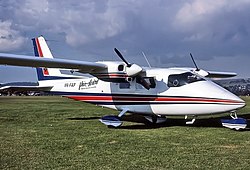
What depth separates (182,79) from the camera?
40.3 ft

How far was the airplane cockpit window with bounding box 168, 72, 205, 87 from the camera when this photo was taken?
1217cm

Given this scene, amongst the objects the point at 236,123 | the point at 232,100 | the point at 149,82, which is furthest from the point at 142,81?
the point at 236,123

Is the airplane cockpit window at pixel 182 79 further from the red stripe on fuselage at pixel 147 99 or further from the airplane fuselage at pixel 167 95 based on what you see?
the red stripe on fuselage at pixel 147 99

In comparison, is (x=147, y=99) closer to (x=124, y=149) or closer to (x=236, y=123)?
(x=236, y=123)

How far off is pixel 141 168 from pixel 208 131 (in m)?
5.84

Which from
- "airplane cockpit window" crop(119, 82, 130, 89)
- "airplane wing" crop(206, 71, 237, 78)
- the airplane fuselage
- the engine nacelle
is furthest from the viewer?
"airplane wing" crop(206, 71, 237, 78)

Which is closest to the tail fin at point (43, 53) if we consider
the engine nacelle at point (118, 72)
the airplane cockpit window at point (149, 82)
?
the engine nacelle at point (118, 72)

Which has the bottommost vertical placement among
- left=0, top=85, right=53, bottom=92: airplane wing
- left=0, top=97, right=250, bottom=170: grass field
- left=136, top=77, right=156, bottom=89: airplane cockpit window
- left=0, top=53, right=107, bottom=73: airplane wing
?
left=0, top=97, right=250, bottom=170: grass field

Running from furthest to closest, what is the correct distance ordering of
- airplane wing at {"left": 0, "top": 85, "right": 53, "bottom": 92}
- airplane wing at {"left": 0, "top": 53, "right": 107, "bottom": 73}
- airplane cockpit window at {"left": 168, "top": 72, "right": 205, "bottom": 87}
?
airplane wing at {"left": 0, "top": 85, "right": 53, "bottom": 92} < airplane cockpit window at {"left": 168, "top": 72, "right": 205, "bottom": 87} < airplane wing at {"left": 0, "top": 53, "right": 107, "bottom": 73}

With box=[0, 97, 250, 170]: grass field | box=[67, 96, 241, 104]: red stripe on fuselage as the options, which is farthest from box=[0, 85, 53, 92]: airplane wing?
box=[0, 97, 250, 170]: grass field

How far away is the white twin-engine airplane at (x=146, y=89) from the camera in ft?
38.2

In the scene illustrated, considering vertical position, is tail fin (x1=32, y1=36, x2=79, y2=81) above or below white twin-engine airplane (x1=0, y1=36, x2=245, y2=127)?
above

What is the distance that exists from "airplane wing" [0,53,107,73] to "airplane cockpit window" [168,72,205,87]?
291 centimetres

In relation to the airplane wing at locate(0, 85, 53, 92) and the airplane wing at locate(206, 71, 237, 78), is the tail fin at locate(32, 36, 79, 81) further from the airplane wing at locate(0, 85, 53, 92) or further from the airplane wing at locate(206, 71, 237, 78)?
the airplane wing at locate(206, 71, 237, 78)
